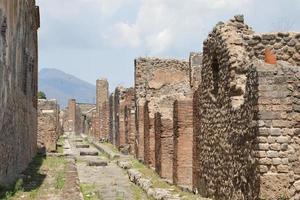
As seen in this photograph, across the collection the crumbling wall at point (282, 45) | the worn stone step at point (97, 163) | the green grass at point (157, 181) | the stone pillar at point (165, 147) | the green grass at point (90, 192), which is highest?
the crumbling wall at point (282, 45)

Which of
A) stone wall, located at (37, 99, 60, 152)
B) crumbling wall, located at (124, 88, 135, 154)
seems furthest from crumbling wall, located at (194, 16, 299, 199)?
stone wall, located at (37, 99, 60, 152)

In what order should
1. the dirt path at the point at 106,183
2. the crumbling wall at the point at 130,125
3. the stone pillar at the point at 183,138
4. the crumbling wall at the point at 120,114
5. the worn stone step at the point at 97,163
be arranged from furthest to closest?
the crumbling wall at the point at 120,114
the crumbling wall at the point at 130,125
the worn stone step at the point at 97,163
the stone pillar at the point at 183,138
the dirt path at the point at 106,183

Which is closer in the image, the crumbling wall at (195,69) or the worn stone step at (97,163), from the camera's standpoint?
the crumbling wall at (195,69)

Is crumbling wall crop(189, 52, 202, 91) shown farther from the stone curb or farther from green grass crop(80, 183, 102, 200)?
the stone curb

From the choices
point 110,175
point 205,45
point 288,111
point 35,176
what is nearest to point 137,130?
point 110,175

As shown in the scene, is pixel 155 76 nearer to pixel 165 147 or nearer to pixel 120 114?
pixel 120 114

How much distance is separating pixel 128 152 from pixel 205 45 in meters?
15.1

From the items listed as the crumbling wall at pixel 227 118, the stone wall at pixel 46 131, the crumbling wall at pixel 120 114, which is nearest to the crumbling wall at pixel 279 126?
the crumbling wall at pixel 227 118

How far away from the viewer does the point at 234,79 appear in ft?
29.7

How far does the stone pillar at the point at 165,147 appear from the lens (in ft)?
49.2

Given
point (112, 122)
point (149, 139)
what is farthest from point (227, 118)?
point (112, 122)

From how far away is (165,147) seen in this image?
1533cm

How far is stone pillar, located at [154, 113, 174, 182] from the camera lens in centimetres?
1500

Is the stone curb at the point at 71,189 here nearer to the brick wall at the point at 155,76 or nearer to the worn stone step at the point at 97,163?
the worn stone step at the point at 97,163
